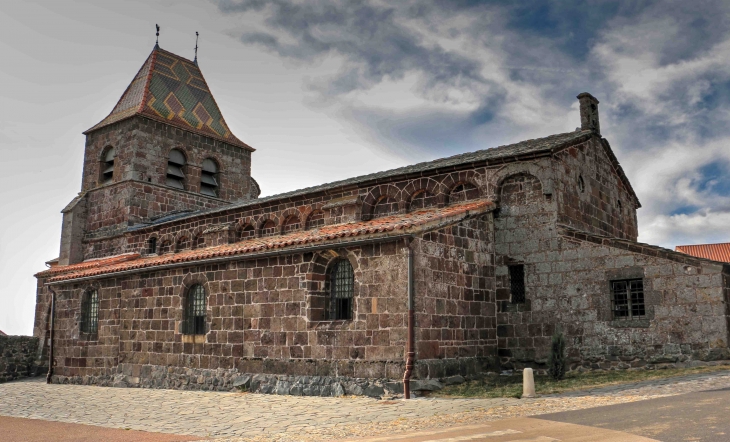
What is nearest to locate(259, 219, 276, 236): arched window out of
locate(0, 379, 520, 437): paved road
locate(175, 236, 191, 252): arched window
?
locate(175, 236, 191, 252): arched window

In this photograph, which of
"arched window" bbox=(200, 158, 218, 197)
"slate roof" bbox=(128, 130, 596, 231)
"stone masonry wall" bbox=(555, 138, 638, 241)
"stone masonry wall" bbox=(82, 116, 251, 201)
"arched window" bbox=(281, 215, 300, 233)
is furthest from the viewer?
"arched window" bbox=(200, 158, 218, 197)

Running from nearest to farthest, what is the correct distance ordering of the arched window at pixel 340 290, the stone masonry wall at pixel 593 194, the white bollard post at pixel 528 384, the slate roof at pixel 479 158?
the white bollard post at pixel 528 384 < the arched window at pixel 340 290 < the slate roof at pixel 479 158 < the stone masonry wall at pixel 593 194

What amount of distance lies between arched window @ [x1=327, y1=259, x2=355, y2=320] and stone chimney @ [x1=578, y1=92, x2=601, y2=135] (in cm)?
901

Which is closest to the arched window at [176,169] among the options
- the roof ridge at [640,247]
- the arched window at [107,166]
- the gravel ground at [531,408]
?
the arched window at [107,166]

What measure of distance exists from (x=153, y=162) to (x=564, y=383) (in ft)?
67.9

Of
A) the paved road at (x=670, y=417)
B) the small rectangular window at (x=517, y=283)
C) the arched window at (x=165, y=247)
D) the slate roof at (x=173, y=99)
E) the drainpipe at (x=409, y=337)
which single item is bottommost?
the paved road at (x=670, y=417)

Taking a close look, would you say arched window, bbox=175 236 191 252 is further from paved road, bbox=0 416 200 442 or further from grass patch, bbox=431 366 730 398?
grass patch, bbox=431 366 730 398

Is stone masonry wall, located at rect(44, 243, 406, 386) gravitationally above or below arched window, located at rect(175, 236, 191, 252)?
below

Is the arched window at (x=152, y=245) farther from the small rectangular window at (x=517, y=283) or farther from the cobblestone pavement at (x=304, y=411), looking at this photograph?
the small rectangular window at (x=517, y=283)

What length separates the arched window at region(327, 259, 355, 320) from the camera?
48.5ft

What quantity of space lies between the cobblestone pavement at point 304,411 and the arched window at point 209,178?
A: 15.8 m

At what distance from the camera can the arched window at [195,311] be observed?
1784 centimetres

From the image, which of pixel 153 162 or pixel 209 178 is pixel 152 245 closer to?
pixel 153 162

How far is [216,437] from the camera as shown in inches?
358
